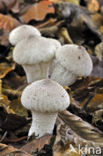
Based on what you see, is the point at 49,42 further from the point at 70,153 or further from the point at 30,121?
the point at 70,153

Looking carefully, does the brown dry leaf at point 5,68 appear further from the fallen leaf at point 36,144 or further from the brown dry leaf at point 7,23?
the fallen leaf at point 36,144

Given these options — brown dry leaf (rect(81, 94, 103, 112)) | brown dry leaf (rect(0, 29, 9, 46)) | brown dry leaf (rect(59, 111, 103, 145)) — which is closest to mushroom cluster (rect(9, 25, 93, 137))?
brown dry leaf (rect(59, 111, 103, 145))

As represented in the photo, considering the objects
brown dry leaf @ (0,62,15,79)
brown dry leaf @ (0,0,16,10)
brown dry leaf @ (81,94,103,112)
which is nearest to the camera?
brown dry leaf @ (81,94,103,112)

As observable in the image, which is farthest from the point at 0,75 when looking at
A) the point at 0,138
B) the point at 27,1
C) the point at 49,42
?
the point at 27,1

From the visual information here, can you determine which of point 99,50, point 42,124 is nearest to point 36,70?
point 42,124

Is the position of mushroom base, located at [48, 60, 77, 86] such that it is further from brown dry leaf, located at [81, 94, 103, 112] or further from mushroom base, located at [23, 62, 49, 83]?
brown dry leaf, located at [81, 94, 103, 112]

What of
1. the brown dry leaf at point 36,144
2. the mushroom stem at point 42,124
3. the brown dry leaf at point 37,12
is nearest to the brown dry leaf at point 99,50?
the brown dry leaf at point 37,12

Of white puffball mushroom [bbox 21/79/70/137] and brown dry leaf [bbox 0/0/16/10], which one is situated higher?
white puffball mushroom [bbox 21/79/70/137]

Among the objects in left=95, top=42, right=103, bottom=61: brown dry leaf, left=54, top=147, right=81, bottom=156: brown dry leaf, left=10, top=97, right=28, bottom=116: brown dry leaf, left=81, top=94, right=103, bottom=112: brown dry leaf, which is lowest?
left=95, top=42, right=103, bottom=61: brown dry leaf
